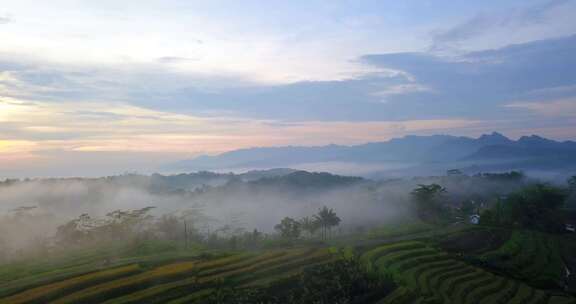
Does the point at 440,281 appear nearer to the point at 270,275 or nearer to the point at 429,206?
the point at 270,275

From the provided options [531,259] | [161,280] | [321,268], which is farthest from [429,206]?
[161,280]

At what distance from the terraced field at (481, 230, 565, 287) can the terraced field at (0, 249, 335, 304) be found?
74.6 feet

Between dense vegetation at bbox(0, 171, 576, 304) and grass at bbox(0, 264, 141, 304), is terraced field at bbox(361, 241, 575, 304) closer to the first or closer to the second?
dense vegetation at bbox(0, 171, 576, 304)

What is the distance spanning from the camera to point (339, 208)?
13938cm

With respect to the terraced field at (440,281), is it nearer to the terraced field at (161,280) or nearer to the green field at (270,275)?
the green field at (270,275)

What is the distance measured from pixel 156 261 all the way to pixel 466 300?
114 ft

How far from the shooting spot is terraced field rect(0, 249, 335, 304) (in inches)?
1654

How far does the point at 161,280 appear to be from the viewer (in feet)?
154

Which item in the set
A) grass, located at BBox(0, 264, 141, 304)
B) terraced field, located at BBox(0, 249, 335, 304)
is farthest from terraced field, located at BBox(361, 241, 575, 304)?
grass, located at BBox(0, 264, 141, 304)

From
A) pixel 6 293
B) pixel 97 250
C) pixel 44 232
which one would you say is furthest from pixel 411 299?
pixel 44 232

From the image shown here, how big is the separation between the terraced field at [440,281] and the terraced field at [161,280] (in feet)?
25.5

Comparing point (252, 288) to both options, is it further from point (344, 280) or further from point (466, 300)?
point (466, 300)

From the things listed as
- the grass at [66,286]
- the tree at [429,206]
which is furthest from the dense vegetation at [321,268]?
the tree at [429,206]

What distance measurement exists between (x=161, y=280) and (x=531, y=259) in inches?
1914
